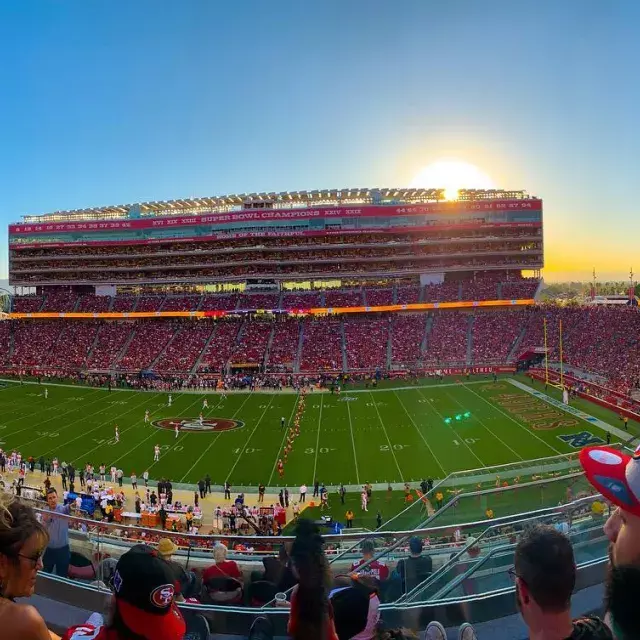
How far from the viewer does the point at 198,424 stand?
2981 cm

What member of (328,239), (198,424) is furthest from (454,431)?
(328,239)

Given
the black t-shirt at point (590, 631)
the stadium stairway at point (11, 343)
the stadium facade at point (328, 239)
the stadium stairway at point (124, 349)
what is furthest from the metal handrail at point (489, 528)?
the stadium stairway at point (11, 343)

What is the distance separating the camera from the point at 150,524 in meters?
16.9

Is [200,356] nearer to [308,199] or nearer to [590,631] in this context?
[308,199]

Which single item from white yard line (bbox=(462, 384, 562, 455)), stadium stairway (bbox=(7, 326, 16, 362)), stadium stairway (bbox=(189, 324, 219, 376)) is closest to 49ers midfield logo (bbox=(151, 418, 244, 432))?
stadium stairway (bbox=(189, 324, 219, 376))

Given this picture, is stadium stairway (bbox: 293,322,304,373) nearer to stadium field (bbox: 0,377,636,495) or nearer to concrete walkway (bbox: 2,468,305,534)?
stadium field (bbox: 0,377,636,495)

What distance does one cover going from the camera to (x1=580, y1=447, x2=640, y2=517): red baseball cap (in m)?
2.54

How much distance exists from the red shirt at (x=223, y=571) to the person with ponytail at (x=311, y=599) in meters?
2.64

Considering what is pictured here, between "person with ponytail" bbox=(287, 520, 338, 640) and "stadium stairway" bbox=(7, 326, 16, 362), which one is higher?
"person with ponytail" bbox=(287, 520, 338, 640)

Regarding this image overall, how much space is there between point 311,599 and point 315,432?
2522cm

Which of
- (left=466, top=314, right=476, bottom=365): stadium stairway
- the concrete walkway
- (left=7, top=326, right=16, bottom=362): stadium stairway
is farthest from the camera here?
(left=7, top=326, right=16, bottom=362): stadium stairway

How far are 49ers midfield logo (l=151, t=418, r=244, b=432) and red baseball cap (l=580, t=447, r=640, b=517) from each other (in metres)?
27.3

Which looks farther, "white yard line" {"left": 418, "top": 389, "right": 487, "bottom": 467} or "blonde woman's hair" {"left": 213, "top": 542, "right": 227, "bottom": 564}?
"white yard line" {"left": 418, "top": 389, "right": 487, "bottom": 467}

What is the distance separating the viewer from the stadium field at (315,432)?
2220cm
